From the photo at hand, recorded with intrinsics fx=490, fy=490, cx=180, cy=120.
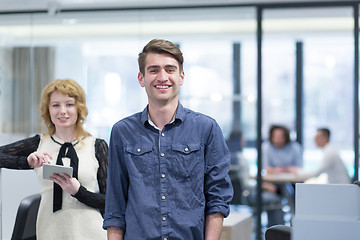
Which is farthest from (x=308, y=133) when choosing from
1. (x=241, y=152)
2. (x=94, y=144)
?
(x=94, y=144)

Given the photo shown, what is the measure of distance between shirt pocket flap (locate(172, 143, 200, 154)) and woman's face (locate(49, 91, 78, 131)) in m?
0.88

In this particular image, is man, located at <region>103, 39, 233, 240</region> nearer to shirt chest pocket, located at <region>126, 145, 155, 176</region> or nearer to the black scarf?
shirt chest pocket, located at <region>126, 145, 155, 176</region>

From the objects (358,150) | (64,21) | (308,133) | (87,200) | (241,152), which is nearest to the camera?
(87,200)

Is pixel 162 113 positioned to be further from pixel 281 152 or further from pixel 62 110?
pixel 281 152

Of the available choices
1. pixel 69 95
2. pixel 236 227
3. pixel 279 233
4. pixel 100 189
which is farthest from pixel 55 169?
pixel 236 227

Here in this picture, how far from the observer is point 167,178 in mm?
2072

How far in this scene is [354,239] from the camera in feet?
5.39

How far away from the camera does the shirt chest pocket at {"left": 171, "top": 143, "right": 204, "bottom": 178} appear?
2.08 m

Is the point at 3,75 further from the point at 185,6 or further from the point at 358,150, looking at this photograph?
the point at 358,150

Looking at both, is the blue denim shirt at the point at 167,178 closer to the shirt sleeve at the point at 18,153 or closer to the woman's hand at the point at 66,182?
the woman's hand at the point at 66,182

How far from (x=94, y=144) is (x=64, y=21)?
306cm

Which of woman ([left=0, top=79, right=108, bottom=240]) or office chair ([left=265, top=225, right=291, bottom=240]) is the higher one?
woman ([left=0, top=79, right=108, bottom=240])

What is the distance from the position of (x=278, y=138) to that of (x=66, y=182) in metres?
4.89

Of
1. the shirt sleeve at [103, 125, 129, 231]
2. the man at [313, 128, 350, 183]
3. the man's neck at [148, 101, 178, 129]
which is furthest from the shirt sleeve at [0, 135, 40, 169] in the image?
the man at [313, 128, 350, 183]
